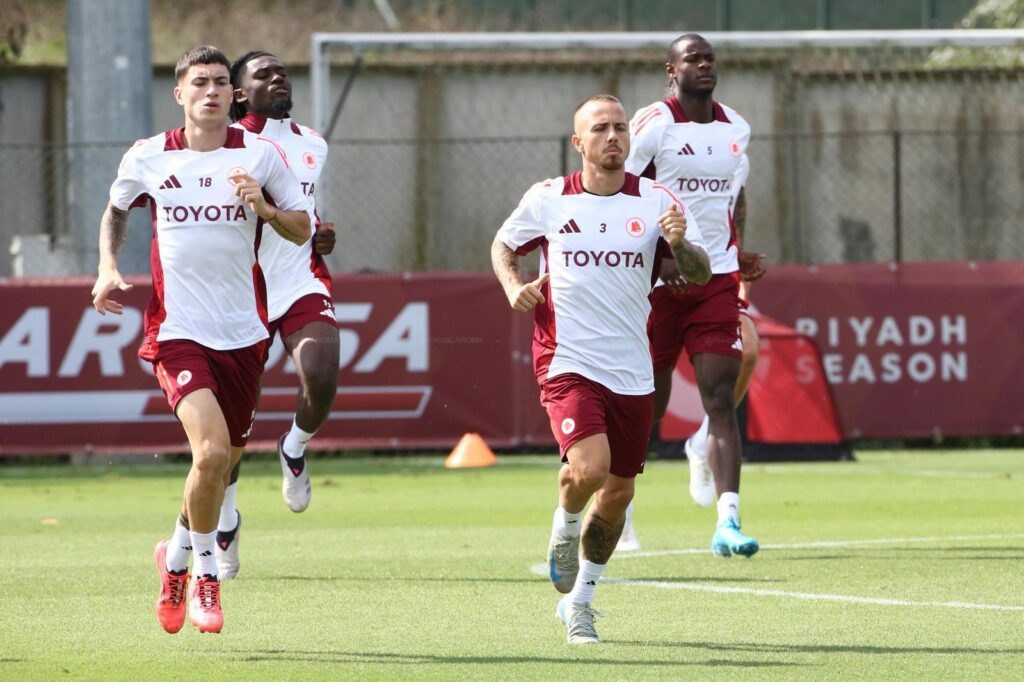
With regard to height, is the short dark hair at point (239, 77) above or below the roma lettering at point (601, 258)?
above

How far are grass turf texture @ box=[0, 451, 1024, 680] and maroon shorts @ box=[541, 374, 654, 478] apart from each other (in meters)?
0.70

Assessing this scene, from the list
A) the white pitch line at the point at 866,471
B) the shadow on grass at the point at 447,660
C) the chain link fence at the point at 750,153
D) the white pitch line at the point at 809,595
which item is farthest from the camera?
the chain link fence at the point at 750,153

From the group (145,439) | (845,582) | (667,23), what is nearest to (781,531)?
(845,582)

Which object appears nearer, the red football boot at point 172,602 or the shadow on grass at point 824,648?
the shadow on grass at point 824,648

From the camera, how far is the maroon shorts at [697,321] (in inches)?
391

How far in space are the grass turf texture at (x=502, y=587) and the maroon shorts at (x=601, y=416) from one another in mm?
701

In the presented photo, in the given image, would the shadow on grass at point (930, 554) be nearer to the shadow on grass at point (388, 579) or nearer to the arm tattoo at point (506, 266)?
the shadow on grass at point (388, 579)

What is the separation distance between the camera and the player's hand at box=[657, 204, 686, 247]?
7117 millimetres

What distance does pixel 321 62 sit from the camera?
19.9m

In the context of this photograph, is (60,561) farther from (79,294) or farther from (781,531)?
(79,294)

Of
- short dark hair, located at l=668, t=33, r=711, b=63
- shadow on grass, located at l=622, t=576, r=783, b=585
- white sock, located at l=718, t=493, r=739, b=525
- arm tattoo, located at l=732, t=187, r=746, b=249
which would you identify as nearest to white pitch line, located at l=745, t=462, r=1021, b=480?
arm tattoo, located at l=732, t=187, r=746, b=249

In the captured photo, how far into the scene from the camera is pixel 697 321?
9.98 metres

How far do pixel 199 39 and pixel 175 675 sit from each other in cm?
2647

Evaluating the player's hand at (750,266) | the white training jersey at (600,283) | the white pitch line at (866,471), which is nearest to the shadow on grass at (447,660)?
the white training jersey at (600,283)
